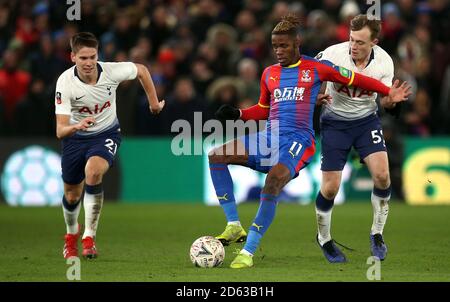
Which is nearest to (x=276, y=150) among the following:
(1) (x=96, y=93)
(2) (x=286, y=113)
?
(2) (x=286, y=113)

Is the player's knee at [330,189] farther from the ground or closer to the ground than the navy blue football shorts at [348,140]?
closer to the ground

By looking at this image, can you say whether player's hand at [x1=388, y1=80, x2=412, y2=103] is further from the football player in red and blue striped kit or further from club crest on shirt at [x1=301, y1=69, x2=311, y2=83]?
club crest on shirt at [x1=301, y1=69, x2=311, y2=83]

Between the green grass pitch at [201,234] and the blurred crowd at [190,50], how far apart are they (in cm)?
192

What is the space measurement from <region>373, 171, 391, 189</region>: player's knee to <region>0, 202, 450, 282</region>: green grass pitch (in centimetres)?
78

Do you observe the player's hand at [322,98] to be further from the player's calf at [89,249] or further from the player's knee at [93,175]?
the player's calf at [89,249]

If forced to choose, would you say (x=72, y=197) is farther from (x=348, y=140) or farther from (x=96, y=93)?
(x=348, y=140)

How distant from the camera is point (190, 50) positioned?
2056 cm

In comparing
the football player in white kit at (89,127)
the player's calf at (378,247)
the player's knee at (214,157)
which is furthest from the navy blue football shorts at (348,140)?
the football player in white kit at (89,127)

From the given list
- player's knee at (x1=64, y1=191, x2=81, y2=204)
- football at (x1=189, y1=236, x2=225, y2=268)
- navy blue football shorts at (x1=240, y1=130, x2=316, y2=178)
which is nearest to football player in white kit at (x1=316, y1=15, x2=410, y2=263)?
navy blue football shorts at (x1=240, y1=130, x2=316, y2=178)

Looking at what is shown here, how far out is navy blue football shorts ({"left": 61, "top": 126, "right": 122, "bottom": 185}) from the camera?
11523mm

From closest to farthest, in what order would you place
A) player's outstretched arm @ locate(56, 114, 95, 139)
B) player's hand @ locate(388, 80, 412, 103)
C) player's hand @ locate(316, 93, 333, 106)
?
player's outstretched arm @ locate(56, 114, 95, 139) → player's hand @ locate(388, 80, 412, 103) → player's hand @ locate(316, 93, 333, 106)

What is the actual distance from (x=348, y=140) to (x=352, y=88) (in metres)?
0.57

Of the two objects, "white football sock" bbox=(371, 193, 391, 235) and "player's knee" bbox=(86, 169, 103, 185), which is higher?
"player's knee" bbox=(86, 169, 103, 185)

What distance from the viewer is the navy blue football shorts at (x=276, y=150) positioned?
1056 cm
